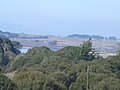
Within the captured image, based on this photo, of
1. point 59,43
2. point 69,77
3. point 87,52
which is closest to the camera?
point 69,77

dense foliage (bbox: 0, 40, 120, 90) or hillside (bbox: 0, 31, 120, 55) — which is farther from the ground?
dense foliage (bbox: 0, 40, 120, 90)

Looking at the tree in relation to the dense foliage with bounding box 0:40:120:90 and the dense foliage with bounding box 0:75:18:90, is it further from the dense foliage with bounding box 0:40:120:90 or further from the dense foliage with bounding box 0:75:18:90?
the dense foliage with bounding box 0:75:18:90

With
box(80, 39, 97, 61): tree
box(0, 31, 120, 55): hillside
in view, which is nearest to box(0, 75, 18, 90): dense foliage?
box(80, 39, 97, 61): tree

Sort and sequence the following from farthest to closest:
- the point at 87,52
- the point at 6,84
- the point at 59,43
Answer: the point at 59,43
the point at 87,52
the point at 6,84

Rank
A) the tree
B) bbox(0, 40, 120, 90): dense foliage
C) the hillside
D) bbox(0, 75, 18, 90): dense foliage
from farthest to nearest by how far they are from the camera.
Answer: the hillside < the tree < bbox(0, 40, 120, 90): dense foliage < bbox(0, 75, 18, 90): dense foliage

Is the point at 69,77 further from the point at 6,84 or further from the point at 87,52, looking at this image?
the point at 87,52

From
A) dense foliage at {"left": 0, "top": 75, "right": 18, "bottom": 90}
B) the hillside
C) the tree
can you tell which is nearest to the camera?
dense foliage at {"left": 0, "top": 75, "right": 18, "bottom": 90}

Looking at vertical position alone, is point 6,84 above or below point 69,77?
above

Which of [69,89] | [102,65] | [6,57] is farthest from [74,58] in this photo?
[69,89]

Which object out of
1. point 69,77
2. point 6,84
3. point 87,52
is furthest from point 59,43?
point 6,84

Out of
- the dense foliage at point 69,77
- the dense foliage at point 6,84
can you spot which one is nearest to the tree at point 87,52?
the dense foliage at point 69,77

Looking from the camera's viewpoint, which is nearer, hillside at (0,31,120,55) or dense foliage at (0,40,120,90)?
dense foliage at (0,40,120,90)

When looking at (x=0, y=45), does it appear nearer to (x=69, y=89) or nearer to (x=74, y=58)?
(x=74, y=58)

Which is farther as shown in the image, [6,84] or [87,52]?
[87,52]
